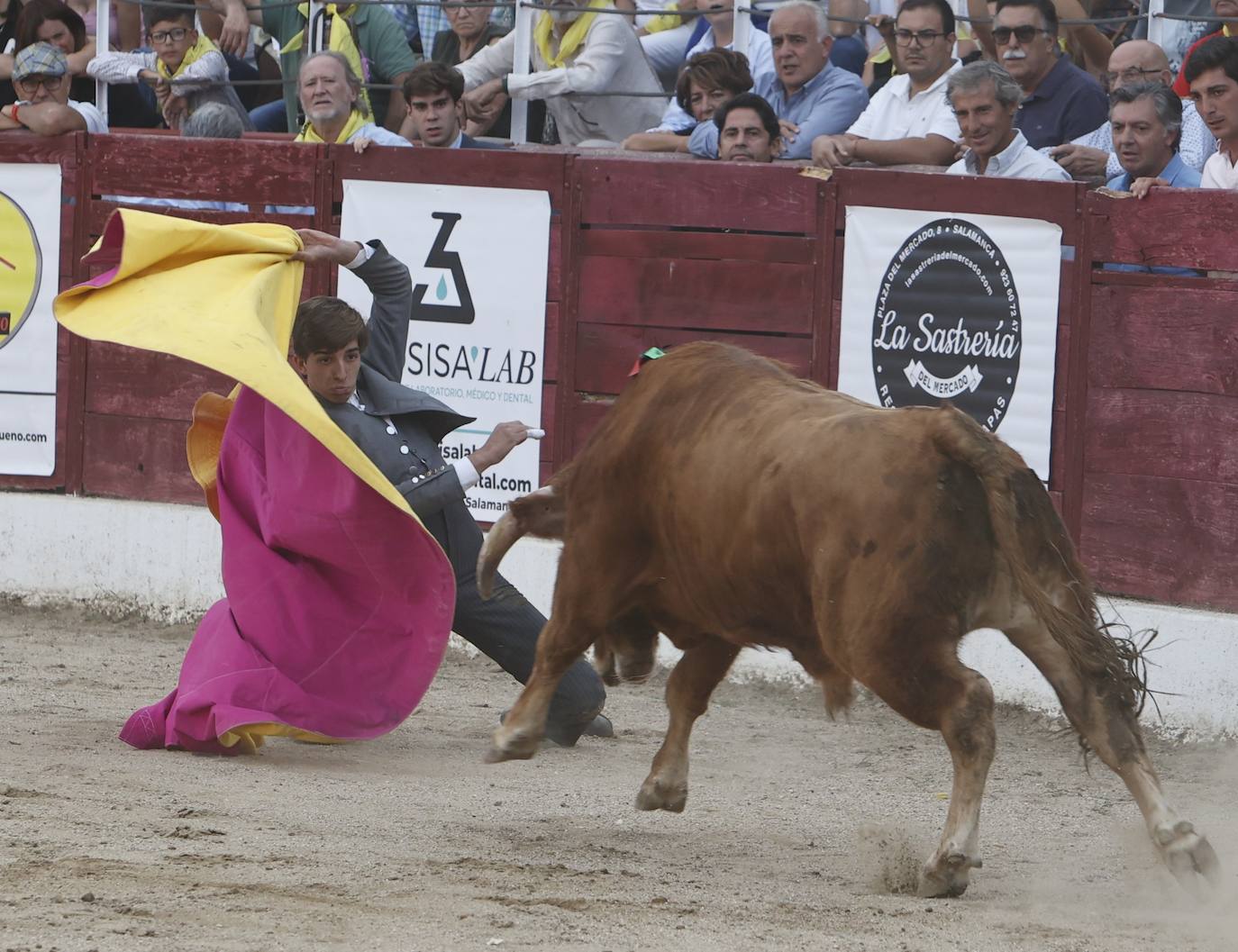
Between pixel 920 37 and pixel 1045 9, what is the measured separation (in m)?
0.50

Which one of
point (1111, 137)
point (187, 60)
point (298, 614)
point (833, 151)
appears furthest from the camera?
point (187, 60)

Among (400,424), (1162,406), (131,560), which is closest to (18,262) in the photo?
(131,560)

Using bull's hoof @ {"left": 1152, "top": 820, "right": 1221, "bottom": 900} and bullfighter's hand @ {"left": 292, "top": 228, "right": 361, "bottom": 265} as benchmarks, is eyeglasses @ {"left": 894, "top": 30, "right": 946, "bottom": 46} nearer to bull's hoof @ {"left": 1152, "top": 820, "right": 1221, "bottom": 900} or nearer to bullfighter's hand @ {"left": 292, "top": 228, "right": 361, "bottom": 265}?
bullfighter's hand @ {"left": 292, "top": 228, "right": 361, "bottom": 265}

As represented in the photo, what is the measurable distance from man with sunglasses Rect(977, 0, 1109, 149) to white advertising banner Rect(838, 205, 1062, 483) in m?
0.80

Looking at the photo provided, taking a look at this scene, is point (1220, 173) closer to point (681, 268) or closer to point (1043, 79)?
point (1043, 79)

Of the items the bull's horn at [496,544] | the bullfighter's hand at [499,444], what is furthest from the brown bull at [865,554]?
the bullfighter's hand at [499,444]

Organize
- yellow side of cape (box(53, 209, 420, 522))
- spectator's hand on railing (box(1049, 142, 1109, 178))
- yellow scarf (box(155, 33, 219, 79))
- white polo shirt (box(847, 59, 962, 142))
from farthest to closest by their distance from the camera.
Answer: yellow scarf (box(155, 33, 219, 79)) → white polo shirt (box(847, 59, 962, 142)) → spectator's hand on railing (box(1049, 142, 1109, 178)) → yellow side of cape (box(53, 209, 420, 522))

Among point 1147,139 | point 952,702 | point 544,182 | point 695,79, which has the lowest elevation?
point 952,702

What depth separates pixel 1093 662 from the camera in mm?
4008

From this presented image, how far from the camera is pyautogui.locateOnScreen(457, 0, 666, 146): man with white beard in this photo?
28.2ft

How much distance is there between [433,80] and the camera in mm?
7914

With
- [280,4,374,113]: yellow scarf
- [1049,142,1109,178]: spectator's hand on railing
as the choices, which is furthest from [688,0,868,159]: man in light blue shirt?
[280,4,374,113]: yellow scarf

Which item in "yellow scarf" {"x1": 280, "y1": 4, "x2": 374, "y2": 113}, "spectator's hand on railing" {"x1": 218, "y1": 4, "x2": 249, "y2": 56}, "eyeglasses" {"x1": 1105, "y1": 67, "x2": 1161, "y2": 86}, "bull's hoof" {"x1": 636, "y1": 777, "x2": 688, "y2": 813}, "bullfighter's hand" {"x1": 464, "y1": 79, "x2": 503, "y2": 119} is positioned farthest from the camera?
"spectator's hand on railing" {"x1": 218, "y1": 4, "x2": 249, "y2": 56}

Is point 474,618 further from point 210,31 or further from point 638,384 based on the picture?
point 210,31
